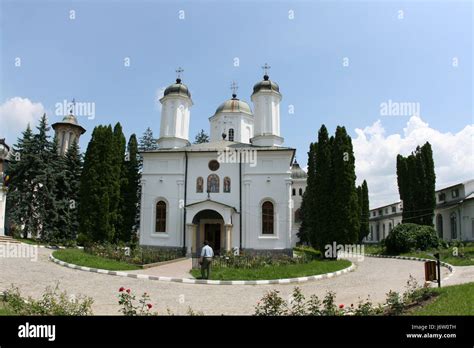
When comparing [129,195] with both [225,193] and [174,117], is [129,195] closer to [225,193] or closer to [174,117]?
[174,117]

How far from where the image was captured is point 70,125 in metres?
42.1

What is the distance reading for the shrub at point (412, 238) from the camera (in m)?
24.8

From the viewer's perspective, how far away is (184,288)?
38.1 feet

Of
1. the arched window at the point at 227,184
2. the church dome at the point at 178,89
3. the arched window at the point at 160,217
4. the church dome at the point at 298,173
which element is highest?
the church dome at the point at 178,89

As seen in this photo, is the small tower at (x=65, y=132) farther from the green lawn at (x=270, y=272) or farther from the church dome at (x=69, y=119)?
the green lawn at (x=270, y=272)

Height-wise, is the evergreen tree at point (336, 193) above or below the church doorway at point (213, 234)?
above

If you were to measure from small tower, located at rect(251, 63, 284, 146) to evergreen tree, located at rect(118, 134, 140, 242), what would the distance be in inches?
394

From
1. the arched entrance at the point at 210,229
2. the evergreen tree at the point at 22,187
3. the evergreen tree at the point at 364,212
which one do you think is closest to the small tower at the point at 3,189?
the evergreen tree at the point at 22,187

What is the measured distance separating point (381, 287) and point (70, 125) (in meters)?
40.5

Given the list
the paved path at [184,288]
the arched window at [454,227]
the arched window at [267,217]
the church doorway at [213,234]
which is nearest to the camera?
the paved path at [184,288]

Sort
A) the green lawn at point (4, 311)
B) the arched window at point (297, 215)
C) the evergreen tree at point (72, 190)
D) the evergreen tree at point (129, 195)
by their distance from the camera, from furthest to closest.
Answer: the arched window at point (297, 215) → the evergreen tree at point (72, 190) → the evergreen tree at point (129, 195) → the green lawn at point (4, 311)

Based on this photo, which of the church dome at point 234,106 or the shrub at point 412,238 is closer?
the shrub at point 412,238

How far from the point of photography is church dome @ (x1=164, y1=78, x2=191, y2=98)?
27078mm

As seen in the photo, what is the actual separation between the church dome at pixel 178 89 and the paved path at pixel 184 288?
629 inches
